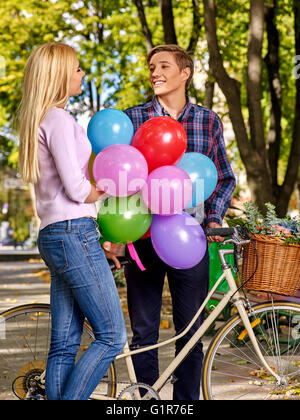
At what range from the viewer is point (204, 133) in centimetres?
361

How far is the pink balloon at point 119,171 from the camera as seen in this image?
2934 millimetres

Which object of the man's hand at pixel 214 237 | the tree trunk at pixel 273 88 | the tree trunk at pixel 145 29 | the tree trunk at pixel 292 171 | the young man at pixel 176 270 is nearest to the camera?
the man's hand at pixel 214 237

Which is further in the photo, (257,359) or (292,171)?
(292,171)

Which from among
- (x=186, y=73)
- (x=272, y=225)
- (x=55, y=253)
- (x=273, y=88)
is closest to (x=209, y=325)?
(x=272, y=225)

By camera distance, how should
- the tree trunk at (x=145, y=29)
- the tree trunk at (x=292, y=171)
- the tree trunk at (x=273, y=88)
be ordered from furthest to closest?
1. the tree trunk at (x=273, y=88)
2. the tree trunk at (x=145, y=29)
3. the tree trunk at (x=292, y=171)

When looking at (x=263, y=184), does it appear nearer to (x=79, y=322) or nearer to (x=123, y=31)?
(x=79, y=322)

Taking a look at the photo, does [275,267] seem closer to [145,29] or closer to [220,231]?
[220,231]

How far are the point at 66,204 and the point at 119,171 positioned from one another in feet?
0.97

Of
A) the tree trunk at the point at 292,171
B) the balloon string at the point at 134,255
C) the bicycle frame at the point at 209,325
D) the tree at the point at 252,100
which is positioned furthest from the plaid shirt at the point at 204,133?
the tree trunk at the point at 292,171

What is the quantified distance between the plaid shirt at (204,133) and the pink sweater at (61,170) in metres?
0.75

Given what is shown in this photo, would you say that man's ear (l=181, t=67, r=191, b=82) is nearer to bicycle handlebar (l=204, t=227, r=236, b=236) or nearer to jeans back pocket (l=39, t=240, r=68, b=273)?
bicycle handlebar (l=204, t=227, r=236, b=236)

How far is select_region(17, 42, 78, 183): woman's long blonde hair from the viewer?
2797 millimetres

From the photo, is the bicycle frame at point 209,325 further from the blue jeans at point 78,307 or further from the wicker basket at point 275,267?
the blue jeans at point 78,307

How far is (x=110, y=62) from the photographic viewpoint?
14141 millimetres
